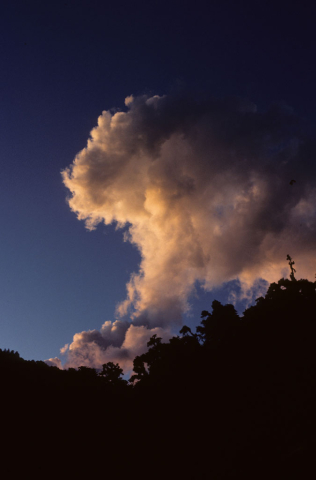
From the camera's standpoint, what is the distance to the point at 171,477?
10.9 meters

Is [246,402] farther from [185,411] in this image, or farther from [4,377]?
[4,377]

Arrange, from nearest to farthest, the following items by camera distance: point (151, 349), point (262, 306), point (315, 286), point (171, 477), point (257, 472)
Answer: point (257, 472) → point (171, 477) → point (262, 306) → point (315, 286) → point (151, 349)

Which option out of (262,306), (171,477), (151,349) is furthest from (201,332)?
→ (171,477)

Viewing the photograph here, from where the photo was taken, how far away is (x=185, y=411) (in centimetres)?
1404

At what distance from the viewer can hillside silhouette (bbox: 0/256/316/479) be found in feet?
33.3

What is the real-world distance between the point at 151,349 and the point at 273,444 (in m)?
20.5

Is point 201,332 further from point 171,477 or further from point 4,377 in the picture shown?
point 4,377

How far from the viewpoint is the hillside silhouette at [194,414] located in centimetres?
1016

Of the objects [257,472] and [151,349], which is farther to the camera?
[151,349]

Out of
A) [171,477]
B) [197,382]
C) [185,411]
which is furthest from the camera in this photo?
[197,382]

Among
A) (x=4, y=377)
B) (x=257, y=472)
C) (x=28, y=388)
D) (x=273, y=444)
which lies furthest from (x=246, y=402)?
(x=4, y=377)

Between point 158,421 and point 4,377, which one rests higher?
point 4,377

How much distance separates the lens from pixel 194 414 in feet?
45.4

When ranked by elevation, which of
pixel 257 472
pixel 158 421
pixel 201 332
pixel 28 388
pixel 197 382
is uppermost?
pixel 201 332
